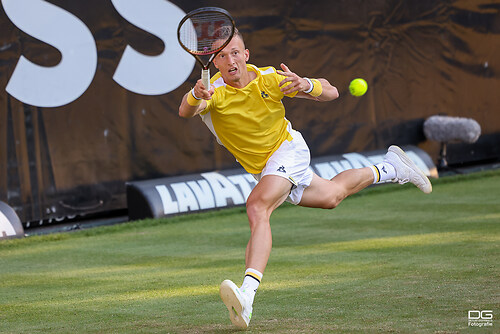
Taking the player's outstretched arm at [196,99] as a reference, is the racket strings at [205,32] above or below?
above

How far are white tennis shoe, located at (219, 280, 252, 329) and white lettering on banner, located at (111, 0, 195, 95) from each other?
4.87 m

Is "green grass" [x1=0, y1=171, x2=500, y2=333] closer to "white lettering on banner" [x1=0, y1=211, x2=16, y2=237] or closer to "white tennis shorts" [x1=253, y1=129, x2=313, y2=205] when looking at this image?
"white lettering on banner" [x1=0, y1=211, x2=16, y2=237]

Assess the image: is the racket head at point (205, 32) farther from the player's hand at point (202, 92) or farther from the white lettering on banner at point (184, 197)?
the white lettering on banner at point (184, 197)

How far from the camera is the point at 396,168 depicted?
17.9ft

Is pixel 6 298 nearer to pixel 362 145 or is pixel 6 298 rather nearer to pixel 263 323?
pixel 263 323

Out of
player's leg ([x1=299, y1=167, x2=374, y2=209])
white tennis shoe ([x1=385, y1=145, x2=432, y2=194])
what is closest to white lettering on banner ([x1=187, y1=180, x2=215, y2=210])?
white tennis shoe ([x1=385, y1=145, x2=432, y2=194])

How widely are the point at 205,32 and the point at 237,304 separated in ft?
5.04

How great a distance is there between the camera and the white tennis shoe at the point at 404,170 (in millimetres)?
5484

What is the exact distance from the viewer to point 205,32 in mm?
4387

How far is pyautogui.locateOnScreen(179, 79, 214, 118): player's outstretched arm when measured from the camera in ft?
13.2

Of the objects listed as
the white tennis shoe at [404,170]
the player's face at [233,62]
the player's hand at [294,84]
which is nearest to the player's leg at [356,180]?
the white tennis shoe at [404,170]

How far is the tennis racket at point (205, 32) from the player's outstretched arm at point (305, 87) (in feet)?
1.22

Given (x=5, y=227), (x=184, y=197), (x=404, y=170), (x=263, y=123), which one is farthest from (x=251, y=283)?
(x=184, y=197)

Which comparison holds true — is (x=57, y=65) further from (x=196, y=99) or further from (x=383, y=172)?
(x=196, y=99)
